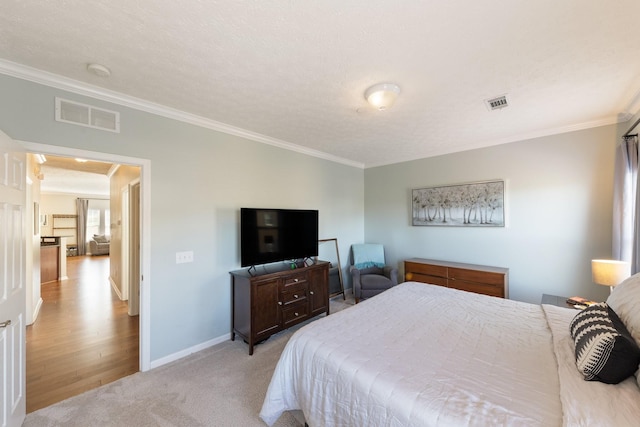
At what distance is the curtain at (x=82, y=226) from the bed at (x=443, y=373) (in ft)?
41.5

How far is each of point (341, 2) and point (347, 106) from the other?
1.21 metres

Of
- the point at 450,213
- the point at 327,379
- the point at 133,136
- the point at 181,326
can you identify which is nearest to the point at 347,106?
the point at 133,136

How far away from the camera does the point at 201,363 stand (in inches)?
102

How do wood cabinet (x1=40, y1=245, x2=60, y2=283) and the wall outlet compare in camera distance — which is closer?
the wall outlet

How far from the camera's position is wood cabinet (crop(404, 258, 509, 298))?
326 cm

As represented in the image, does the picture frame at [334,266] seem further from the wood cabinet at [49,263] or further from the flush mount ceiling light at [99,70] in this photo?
the wood cabinet at [49,263]

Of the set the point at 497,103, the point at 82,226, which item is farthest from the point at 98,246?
the point at 497,103

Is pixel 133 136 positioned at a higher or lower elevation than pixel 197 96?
lower

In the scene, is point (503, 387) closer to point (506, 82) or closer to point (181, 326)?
point (506, 82)

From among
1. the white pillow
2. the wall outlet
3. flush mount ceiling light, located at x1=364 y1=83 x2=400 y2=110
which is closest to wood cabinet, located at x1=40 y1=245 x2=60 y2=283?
the wall outlet

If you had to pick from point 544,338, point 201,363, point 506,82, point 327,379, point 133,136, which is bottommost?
point 201,363

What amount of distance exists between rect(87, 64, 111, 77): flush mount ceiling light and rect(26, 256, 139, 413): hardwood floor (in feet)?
8.55

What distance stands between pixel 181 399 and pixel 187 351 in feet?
2.46

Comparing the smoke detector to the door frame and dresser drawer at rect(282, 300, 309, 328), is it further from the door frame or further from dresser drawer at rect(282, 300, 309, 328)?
dresser drawer at rect(282, 300, 309, 328)
